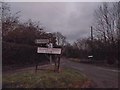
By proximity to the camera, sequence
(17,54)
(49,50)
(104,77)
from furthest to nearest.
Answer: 1. (17,54)
2. (104,77)
3. (49,50)

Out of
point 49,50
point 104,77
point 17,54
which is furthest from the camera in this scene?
point 17,54

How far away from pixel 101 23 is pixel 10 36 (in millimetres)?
25561

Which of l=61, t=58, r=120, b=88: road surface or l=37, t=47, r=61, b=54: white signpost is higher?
l=37, t=47, r=61, b=54: white signpost

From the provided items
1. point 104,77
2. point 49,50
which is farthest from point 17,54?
point 104,77

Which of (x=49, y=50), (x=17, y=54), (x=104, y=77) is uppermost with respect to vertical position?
(x=49, y=50)

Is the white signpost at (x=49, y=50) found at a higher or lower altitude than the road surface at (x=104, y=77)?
higher

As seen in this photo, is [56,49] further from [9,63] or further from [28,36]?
Answer: [28,36]

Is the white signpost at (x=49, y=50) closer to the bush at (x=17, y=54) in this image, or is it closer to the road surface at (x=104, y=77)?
the road surface at (x=104, y=77)

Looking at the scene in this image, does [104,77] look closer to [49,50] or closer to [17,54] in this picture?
[49,50]

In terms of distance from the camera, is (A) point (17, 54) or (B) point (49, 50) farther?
(A) point (17, 54)

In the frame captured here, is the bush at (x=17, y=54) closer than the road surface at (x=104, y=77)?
No

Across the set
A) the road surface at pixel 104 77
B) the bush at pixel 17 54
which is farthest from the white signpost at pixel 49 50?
the bush at pixel 17 54

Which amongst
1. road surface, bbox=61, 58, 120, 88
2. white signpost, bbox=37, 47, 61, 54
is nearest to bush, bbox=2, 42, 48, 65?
white signpost, bbox=37, 47, 61, 54

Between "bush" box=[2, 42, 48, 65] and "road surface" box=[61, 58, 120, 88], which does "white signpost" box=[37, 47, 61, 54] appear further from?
"bush" box=[2, 42, 48, 65]
